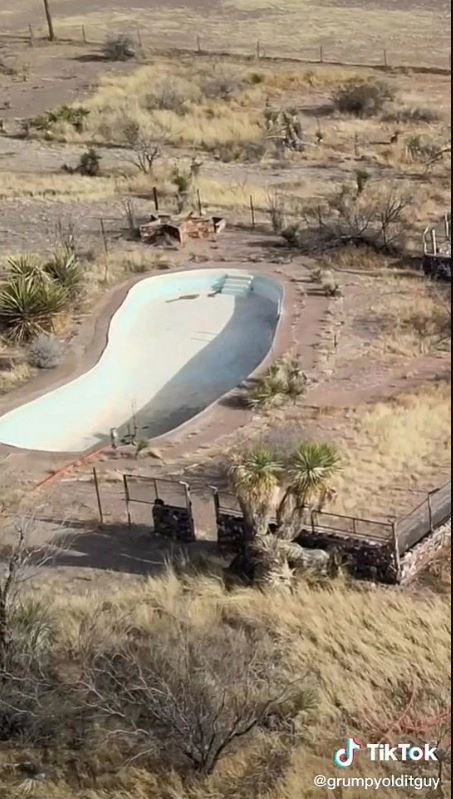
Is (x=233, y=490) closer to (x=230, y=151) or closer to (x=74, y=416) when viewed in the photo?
(x=74, y=416)

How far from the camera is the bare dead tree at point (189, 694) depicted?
7.61m

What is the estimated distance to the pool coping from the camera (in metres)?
13.2

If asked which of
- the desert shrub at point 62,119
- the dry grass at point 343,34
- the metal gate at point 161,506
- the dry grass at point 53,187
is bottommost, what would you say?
the metal gate at point 161,506

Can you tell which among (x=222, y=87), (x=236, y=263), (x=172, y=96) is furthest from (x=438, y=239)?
(x=222, y=87)

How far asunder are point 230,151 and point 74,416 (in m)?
15.5

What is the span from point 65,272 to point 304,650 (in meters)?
9.89

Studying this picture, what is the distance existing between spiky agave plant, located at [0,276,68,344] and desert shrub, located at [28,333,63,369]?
0.67 metres

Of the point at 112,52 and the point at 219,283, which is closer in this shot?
Result: the point at 219,283

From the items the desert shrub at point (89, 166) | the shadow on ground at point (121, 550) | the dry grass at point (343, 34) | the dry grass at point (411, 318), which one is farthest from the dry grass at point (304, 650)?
the dry grass at point (343, 34)

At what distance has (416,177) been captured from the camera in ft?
82.7

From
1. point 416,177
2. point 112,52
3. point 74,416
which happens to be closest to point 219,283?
point 74,416

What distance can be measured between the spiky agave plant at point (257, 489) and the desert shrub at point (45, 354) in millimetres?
5593

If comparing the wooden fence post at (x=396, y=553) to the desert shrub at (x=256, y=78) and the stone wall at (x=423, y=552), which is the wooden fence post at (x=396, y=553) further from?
the desert shrub at (x=256, y=78)

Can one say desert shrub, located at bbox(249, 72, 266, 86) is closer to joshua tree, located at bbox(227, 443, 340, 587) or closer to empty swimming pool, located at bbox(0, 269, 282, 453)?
empty swimming pool, located at bbox(0, 269, 282, 453)
